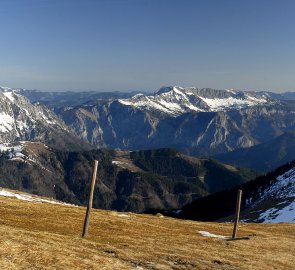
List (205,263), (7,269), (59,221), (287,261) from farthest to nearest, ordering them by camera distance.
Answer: (59,221) < (287,261) < (205,263) < (7,269)

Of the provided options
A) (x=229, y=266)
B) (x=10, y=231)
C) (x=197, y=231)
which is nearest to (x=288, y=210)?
(x=197, y=231)

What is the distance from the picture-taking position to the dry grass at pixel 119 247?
26.7 meters

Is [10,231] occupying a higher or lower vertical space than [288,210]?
higher

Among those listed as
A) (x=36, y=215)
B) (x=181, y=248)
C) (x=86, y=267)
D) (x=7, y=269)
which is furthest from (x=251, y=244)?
(x=7, y=269)

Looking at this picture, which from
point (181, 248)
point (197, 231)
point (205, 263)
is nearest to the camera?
point (205, 263)

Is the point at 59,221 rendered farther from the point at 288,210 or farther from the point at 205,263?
the point at 288,210

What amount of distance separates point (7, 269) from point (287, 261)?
30647 millimetres

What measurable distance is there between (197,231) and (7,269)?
3774 centimetres

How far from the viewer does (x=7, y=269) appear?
74.2 ft

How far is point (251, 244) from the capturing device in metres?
50.4

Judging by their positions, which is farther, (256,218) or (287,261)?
(256,218)

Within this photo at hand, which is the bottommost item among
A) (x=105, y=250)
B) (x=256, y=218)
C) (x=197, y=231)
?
(x=256, y=218)

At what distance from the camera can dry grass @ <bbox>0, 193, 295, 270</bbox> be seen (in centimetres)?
2667

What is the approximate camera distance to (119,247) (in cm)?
3619
